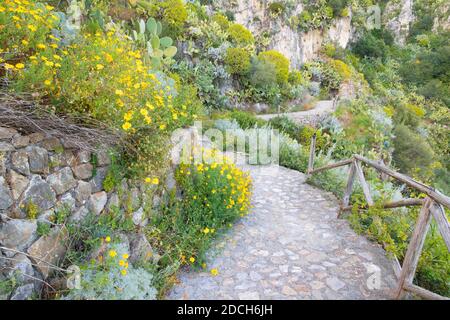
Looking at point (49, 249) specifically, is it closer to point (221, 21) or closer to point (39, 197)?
point (39, 197)

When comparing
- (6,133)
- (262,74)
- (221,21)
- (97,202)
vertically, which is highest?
(221,21)

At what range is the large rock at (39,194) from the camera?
232 cm

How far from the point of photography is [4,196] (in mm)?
2182

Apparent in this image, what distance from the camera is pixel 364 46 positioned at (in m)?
28.3

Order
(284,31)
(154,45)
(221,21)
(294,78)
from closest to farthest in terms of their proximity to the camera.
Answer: (154,45) → (221,21) → (294,78) → (284,31)

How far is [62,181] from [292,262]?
97.4 inches

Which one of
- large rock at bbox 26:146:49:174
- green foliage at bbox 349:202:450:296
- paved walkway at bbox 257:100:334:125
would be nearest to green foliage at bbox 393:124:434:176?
paved walkway at bbox 257:100:334:125

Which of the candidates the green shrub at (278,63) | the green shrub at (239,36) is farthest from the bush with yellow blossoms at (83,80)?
the green shrub at (278,63)

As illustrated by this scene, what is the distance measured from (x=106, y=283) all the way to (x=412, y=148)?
42.4 ft

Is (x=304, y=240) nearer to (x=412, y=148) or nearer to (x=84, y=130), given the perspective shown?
(x=84, y=130)

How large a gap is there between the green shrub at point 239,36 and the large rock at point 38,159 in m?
12.8

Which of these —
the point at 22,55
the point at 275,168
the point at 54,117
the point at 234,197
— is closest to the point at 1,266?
the point at 54,117

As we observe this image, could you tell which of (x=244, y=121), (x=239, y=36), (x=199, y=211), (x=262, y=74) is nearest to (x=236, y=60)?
(x=262, y=74)

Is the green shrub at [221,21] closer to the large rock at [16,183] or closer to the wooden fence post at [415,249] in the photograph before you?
the wooden fence post at [415,249]
